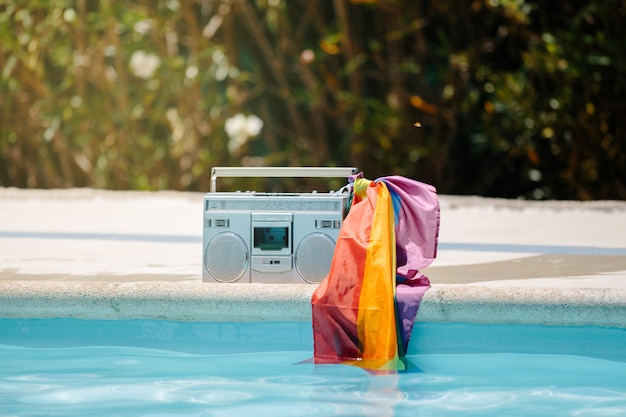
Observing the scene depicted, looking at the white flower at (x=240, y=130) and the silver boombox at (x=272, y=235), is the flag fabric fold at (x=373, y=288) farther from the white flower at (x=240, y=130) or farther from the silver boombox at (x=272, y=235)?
the white flower at (x=240, y=130)

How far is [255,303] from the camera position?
99.6 inches

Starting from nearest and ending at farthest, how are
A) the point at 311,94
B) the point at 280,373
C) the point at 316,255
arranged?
the point at 280,373 < the point at 316,255 < the point at 311,94

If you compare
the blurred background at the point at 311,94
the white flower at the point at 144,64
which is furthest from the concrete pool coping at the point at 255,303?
the white flower at the point at 144,64

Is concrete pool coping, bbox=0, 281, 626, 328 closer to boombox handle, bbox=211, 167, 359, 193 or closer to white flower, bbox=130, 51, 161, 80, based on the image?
boombox handle, bbox=211, 167, 359, 193

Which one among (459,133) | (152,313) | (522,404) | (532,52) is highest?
(532,52)

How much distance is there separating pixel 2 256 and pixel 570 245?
213 centimetres

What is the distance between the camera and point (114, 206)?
5.73 metres

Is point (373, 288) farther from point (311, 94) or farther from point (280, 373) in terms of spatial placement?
point (311, 94)

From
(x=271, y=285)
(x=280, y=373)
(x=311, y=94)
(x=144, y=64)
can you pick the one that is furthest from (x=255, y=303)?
(x=144, y=64)

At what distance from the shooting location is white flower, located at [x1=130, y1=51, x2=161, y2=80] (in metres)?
6.76

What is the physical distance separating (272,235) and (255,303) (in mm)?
247

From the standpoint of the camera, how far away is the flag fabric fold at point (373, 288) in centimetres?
247

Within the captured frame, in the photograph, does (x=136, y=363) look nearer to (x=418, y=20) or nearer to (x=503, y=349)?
(x=503, y=349)

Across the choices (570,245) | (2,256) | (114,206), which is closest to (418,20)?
(114,206)
